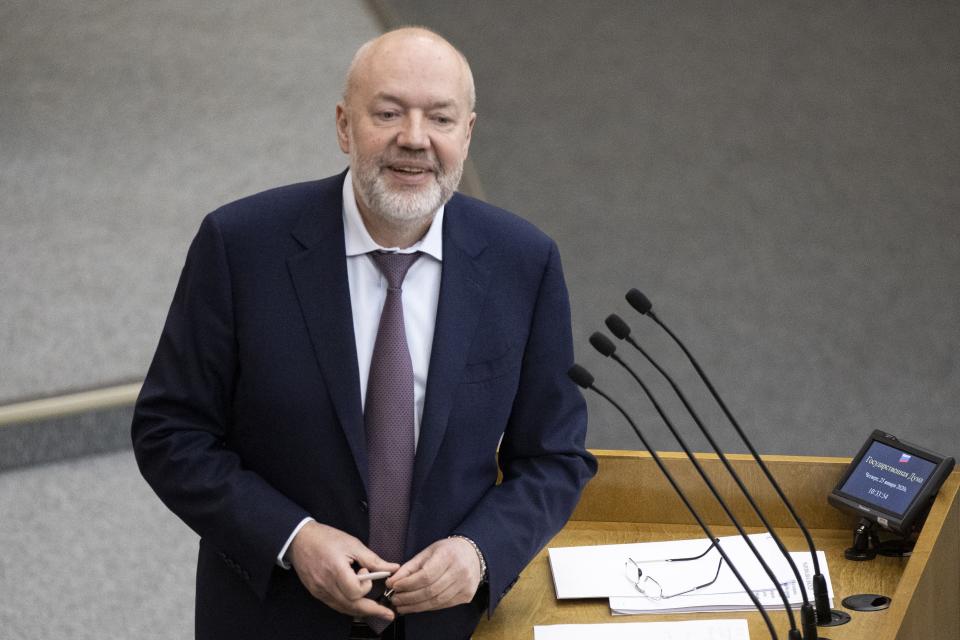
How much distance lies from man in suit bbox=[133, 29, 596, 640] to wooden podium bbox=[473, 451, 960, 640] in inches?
9.1

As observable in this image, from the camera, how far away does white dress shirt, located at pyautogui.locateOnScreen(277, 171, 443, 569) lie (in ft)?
5.71

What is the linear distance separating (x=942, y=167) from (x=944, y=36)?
0.94 m

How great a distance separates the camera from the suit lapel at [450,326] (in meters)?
1.71

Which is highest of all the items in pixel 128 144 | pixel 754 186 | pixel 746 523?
pixel 746 523

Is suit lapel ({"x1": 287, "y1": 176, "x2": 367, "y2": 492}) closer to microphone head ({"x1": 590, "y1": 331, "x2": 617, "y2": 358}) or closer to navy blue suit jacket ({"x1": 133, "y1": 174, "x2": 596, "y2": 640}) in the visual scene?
navy blue suit jacket ({"x1": 133, "y1": 174, "x2": 596, "y2": 640})

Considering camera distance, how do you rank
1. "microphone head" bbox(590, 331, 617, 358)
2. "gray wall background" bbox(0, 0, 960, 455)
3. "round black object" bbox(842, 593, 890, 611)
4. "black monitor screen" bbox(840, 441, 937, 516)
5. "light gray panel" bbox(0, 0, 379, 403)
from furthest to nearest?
"gray wall background" bbox(0, 0, 960, 455) < "light gray panel" bbox(0, 0, 379, 403) < "black monitor screen" bbox(840, 441, 937, 516) < "round black object" bbox(842, 593, 890, 611) < "microphone head" bbox(590, 331, 617, 358)

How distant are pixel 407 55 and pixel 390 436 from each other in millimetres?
491

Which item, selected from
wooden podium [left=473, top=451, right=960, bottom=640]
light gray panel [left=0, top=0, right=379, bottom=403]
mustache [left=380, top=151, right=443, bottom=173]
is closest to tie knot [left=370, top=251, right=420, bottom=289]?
mustache [left=380, top=151, right=443, bottom=173]

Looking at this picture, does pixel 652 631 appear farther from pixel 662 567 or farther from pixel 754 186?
pixel 754 186

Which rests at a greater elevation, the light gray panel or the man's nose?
the man's nose

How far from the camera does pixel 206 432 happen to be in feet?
5.69

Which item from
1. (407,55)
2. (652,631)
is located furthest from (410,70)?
(652,631)

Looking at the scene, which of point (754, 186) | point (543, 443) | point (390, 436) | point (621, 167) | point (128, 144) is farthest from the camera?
point (621, 167)

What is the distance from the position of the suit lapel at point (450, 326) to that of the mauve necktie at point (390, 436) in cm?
2
